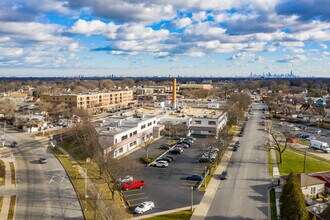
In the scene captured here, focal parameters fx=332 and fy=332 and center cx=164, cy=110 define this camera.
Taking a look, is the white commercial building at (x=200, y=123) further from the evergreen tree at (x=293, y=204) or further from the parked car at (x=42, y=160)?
the evergreen tree at (x=293, y=204)

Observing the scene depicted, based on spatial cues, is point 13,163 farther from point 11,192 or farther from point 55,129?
point 55,129

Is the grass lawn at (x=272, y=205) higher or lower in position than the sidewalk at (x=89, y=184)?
lower

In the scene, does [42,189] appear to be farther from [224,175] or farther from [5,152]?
[224,175]

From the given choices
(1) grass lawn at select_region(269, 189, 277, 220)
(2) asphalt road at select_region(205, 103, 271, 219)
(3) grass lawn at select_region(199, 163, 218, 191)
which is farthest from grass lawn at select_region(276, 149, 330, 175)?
(3) grass lawn at select_region(199, 163, 218, 191)

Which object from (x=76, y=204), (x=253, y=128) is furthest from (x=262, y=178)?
(x=253, y=128)

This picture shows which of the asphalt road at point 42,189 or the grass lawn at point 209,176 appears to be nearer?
the asphalt road at point 42,189

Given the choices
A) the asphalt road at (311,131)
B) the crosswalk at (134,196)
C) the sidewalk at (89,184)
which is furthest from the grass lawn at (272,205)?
the asphalt road at (311,131)

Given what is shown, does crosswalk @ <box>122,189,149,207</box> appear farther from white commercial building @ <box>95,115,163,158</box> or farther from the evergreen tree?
the evergreen tree
